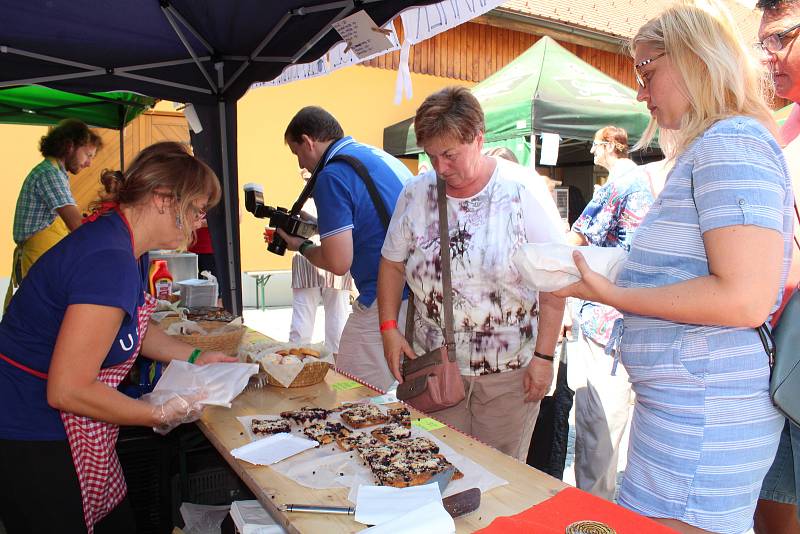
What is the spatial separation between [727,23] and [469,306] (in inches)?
45.2

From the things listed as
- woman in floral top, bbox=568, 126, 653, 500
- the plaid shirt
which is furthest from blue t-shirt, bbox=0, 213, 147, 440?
the plaid shirt

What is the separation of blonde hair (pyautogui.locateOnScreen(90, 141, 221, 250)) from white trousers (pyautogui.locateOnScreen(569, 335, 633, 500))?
6.84ft

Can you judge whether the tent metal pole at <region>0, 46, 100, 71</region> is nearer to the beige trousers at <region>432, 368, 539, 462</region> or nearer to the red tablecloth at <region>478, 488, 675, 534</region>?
the beige trousers at <region>432, 368, 539, 462</region>

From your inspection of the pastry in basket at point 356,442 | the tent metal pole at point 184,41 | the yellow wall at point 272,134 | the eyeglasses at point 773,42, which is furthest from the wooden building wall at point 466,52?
the pastry in basket at point 356,442

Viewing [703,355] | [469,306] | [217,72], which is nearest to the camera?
[703,355]

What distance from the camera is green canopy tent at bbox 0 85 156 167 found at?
6055mm

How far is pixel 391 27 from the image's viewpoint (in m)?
2.85

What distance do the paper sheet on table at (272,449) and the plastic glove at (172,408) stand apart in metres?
0.22

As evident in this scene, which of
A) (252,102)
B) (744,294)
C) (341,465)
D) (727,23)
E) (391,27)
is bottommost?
(341,465)

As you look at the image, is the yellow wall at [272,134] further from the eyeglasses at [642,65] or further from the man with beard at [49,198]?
the eyeglasses at [642,65]

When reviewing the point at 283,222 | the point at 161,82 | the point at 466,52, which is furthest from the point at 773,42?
the point at 466,52

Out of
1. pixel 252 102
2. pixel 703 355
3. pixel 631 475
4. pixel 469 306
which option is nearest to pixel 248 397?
pixel 469 306

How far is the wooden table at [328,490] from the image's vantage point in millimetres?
1254

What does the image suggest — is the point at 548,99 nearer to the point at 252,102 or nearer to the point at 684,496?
the point at 252,102
